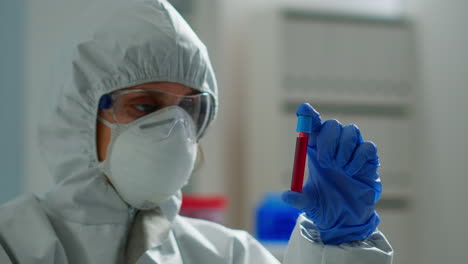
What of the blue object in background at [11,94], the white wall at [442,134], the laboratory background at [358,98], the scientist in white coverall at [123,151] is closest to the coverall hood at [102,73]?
the scientist in white coverall at [123,151]

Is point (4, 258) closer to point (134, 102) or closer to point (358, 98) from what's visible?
point (134, 102)

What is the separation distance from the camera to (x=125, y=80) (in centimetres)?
110

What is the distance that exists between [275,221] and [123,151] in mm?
1245

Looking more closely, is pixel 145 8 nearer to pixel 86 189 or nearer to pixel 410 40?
pixel 86 189

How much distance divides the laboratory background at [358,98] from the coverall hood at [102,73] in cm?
143

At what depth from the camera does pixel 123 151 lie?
109cm

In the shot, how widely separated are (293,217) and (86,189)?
1.22 m

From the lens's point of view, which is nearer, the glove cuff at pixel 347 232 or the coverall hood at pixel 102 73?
the glove cuff at pixel 347 232

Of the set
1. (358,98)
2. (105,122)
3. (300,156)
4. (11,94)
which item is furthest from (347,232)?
(358,98)

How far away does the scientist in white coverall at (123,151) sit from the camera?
3.44ft

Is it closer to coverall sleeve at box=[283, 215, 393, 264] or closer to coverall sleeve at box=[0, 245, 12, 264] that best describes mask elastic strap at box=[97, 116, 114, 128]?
coverall sleeve at box=[0, 245, 12, 264]

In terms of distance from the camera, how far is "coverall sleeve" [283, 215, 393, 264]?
0.87 m

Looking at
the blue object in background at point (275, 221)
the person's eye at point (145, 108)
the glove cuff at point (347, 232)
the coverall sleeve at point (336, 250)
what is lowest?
the blue object in background at point (275, 221)

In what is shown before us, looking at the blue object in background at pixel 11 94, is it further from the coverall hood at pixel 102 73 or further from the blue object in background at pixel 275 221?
the coverall hood at pixel 102 73
